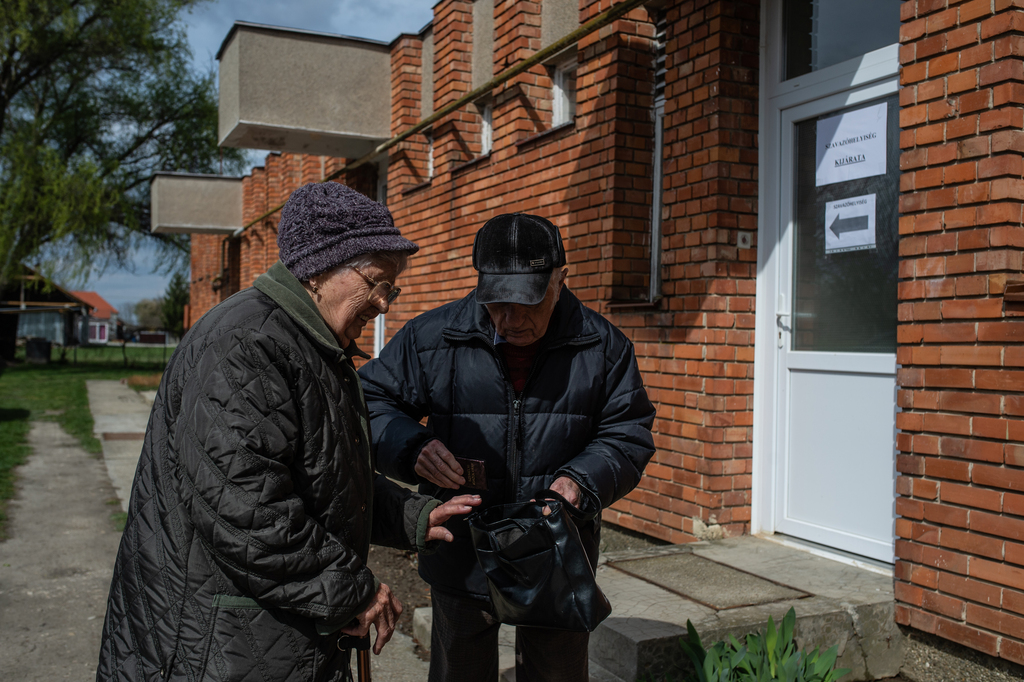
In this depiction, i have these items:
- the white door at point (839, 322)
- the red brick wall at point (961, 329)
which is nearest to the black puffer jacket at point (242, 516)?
the red brick wall at point (961, 329)

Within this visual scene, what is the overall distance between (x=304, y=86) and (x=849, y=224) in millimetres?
6675

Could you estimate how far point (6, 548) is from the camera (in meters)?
5.66

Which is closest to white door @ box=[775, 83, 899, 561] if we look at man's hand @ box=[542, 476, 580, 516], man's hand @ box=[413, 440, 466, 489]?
man's hand @ box=[542, 476, 580, 516]

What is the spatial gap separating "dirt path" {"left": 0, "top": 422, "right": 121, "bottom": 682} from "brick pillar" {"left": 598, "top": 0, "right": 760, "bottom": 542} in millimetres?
3120

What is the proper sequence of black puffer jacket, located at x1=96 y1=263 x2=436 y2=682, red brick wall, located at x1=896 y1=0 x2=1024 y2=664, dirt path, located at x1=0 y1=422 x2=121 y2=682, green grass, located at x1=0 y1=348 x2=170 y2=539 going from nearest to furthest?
black puffer jacket, located at x1=96 y1=263 x2=436 y2=682
red brick wall, located at x1=896 y1=0 x2=1024 y2=664
dirt path, located at x1=0 y1=422 x2=121 y2=682
green grass, located at x1=0 y1=348 x2=170 y2=539

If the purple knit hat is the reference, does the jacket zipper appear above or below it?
below

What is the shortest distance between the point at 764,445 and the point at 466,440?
2.54 meters

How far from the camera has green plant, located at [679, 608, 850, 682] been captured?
9.14ft

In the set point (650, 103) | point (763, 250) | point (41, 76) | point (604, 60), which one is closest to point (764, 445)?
point (763, 250)

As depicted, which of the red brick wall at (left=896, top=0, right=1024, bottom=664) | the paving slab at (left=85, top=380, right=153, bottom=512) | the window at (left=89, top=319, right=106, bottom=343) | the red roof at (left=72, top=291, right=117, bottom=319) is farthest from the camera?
the red roof at (left=72, top=291, right=117, bottom=319)

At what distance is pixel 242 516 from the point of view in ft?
5.24

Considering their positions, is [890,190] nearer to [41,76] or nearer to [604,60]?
[604,60]

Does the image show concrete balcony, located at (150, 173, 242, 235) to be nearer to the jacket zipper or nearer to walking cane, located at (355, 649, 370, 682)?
the jacket zipper

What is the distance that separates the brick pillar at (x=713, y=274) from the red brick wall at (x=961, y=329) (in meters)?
1.14
